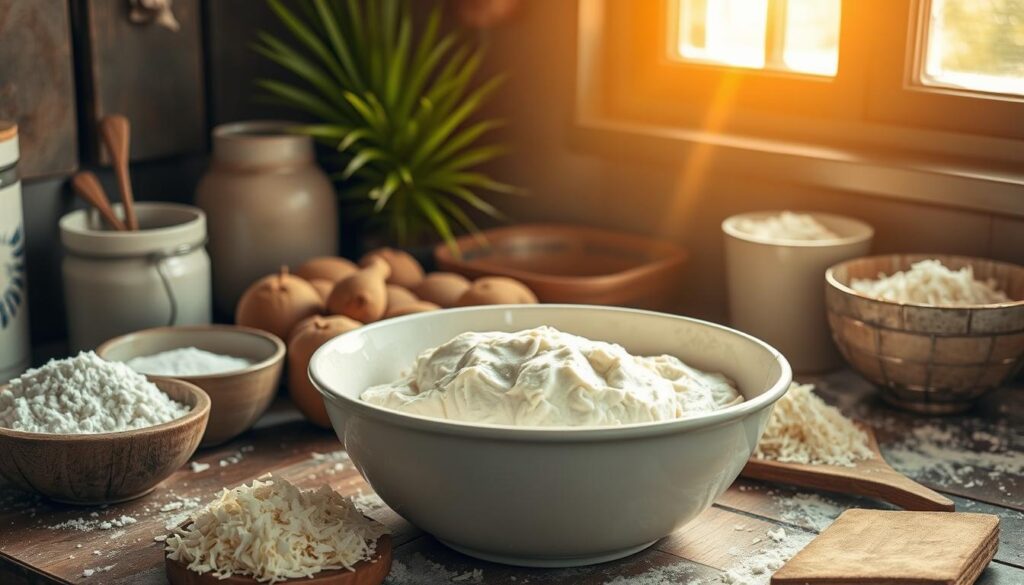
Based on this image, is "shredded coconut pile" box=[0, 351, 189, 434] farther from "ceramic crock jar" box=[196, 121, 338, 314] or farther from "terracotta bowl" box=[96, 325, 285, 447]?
"ceramic crock jar" box=[196, 121, 338, 314]

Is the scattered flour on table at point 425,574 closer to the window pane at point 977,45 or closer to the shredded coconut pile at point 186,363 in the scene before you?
the shredded coconut pile at point 186,363

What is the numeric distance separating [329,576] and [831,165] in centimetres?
93

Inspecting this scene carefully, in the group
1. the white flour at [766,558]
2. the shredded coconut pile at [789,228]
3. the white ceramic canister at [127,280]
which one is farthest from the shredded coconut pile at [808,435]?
the white ceramic canister at [127,280]

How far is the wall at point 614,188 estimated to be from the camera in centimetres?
166

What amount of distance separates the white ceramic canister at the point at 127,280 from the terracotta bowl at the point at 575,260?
0.37 metres

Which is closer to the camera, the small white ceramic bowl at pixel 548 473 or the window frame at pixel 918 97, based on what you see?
the small white ceramic bowl at pixel 548 473

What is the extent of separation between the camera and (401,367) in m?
1.23

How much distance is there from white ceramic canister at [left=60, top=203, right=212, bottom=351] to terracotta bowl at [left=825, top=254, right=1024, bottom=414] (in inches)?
31.3

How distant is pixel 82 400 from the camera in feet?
3.92

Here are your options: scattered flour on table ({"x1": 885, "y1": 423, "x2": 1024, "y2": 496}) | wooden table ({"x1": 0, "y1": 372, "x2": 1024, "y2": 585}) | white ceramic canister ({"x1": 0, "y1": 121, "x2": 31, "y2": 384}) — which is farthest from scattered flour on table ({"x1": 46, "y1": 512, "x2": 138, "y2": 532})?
scattered flour on table ({"x1": 885, "y1": 423, "x2": 1024, "y2": 496})

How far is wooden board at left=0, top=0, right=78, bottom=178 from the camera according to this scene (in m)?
1.62

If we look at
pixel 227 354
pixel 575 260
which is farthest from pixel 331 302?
pixel 575 260

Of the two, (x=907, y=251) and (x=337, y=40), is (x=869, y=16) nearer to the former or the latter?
(x=907, y=251)

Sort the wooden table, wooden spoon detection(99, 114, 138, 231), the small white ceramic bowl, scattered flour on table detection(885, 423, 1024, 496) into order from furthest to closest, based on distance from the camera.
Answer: wooden spoon detection(99, 114, 138, 231) → scattered flour on table detection(885, 423, 1024, 496) → the wooden table → the small white ceramic bowl
